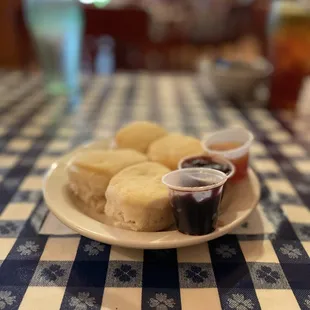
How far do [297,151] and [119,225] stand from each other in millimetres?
663

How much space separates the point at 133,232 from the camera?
53 cm

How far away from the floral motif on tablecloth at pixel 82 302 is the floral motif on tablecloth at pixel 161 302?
0.25 ft

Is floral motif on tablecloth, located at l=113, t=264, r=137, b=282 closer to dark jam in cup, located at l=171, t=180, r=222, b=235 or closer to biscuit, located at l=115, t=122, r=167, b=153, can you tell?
dark jam in cup, located at l=171, t=180, r=222, b=235

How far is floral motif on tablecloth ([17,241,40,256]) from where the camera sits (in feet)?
1.86

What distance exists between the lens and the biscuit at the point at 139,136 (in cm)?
77

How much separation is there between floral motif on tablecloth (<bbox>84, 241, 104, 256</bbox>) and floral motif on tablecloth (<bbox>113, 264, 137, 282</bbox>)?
51 mm

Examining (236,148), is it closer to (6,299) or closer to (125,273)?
(125,273)

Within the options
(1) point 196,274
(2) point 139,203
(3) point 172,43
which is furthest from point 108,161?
(3) point 172,43

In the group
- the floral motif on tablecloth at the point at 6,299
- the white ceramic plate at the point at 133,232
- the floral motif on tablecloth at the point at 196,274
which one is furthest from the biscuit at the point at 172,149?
the floral motif on tablecloth at the point at 6,299

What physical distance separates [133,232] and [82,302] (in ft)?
0.38

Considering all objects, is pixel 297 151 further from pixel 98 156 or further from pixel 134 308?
pixel 134 308

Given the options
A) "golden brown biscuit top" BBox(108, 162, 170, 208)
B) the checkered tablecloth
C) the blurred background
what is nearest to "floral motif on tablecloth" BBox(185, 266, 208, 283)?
the checkered tablecloth

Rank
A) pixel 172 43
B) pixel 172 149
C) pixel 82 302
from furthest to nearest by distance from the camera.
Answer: pixel 172 43, pixel 172 149, pixel 82 302

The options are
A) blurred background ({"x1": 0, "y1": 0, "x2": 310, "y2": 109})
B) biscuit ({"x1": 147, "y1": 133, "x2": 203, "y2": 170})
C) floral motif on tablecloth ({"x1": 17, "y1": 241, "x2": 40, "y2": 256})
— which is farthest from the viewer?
blurred background ({"x1": 0, "y1": 0, "x2": 310, "y2": 109})
